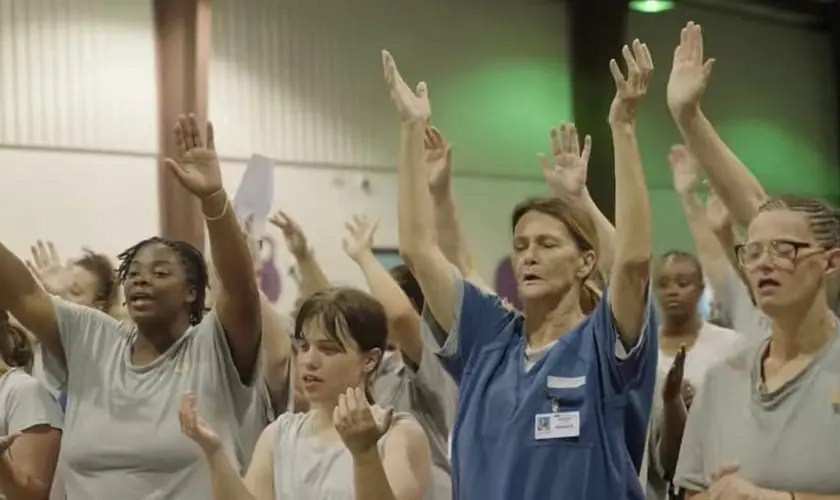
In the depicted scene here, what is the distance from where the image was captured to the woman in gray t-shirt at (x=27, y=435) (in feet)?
9.55

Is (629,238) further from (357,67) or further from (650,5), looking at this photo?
(650,5)

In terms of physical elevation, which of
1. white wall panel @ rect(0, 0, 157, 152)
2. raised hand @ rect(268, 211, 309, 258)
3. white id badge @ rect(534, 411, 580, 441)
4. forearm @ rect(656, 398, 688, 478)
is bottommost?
forearm @ rect(656, 398, 688, 478)

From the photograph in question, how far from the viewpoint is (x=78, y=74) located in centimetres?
645

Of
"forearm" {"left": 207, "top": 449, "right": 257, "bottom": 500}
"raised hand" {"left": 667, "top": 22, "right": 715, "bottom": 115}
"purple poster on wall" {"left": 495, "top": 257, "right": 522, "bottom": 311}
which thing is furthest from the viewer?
"purple poster on wall" {"left": 495, "top": 257, "right": 522, "bottom": 311}

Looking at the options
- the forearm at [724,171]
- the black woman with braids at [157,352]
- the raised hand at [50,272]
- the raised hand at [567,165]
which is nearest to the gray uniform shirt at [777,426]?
the forearm at [724,171]

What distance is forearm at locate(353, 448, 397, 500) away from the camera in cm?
215

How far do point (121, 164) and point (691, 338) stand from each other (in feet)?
11.8

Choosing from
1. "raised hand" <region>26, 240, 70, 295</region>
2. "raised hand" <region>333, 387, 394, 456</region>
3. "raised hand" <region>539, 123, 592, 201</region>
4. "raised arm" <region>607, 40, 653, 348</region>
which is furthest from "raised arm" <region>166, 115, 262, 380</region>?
"raised hand" <region>26, 240, 70, 295</region>

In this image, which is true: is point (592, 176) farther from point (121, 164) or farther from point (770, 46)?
point (121, 164)

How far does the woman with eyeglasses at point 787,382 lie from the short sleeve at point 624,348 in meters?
0.17

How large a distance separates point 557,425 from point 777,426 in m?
0.38

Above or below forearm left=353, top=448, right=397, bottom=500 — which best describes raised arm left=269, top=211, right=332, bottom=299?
above

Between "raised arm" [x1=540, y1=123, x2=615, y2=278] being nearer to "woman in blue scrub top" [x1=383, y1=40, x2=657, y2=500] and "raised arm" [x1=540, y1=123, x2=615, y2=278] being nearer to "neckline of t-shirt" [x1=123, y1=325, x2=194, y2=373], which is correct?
"woman in blue scrub top" [x1=383, y1=40, x2=657, y2=500]

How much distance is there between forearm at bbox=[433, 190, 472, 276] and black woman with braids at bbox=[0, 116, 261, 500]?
520 mm
